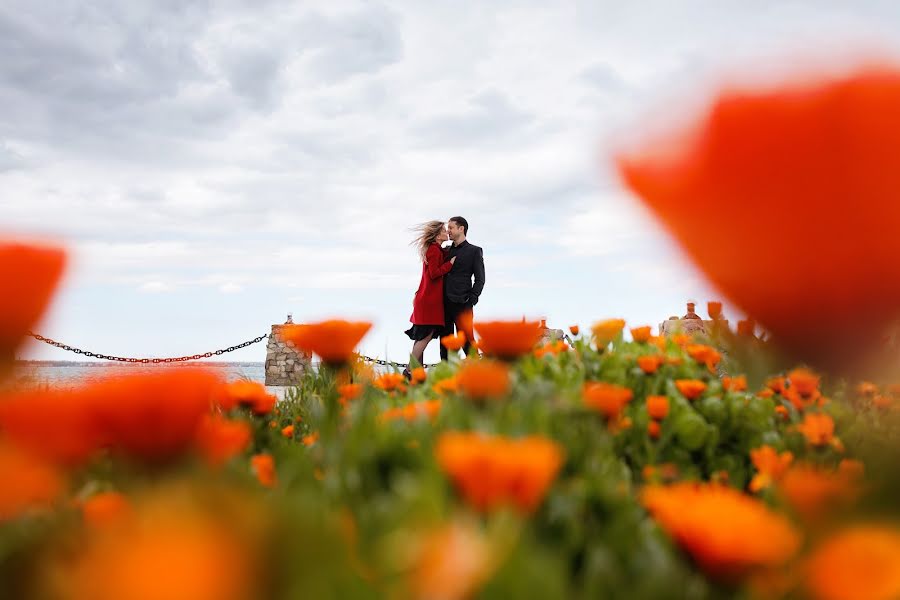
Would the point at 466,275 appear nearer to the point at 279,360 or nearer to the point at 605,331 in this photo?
the point at 605,331

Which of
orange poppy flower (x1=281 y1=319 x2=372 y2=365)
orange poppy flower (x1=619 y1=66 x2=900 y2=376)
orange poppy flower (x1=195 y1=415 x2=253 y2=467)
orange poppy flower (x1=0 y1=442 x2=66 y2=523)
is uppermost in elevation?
orange poppy flower (x1=619 y1=66 x2=900 y2=376)

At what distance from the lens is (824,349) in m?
0.76

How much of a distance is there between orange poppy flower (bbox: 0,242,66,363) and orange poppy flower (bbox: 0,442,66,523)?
6.4 inches

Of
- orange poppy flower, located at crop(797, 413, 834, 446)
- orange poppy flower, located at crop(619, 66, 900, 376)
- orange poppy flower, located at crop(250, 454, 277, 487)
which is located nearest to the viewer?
orange poppy flower, located at crop(619, 66, 900, 376)

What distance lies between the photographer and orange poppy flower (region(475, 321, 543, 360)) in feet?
5.69

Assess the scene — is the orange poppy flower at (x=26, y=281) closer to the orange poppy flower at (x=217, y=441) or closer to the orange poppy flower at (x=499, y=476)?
the orange poppy flower at (x=217, y=441)

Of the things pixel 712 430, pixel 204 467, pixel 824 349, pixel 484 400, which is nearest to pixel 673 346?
pixel 712 430

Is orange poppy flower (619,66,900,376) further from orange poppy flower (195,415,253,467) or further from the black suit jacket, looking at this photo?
the black suit jacket

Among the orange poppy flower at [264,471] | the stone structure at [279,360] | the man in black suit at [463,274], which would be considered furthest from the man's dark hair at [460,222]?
the orange poppy flower at [264,471]

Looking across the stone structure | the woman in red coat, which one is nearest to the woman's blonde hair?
the woman in red coat

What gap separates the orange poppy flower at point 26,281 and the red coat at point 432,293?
24.8 feet

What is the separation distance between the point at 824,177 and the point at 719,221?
0.10 metres

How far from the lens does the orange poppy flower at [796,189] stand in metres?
0.67

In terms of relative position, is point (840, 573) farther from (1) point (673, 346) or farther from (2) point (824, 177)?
(1) point (673, 346)
